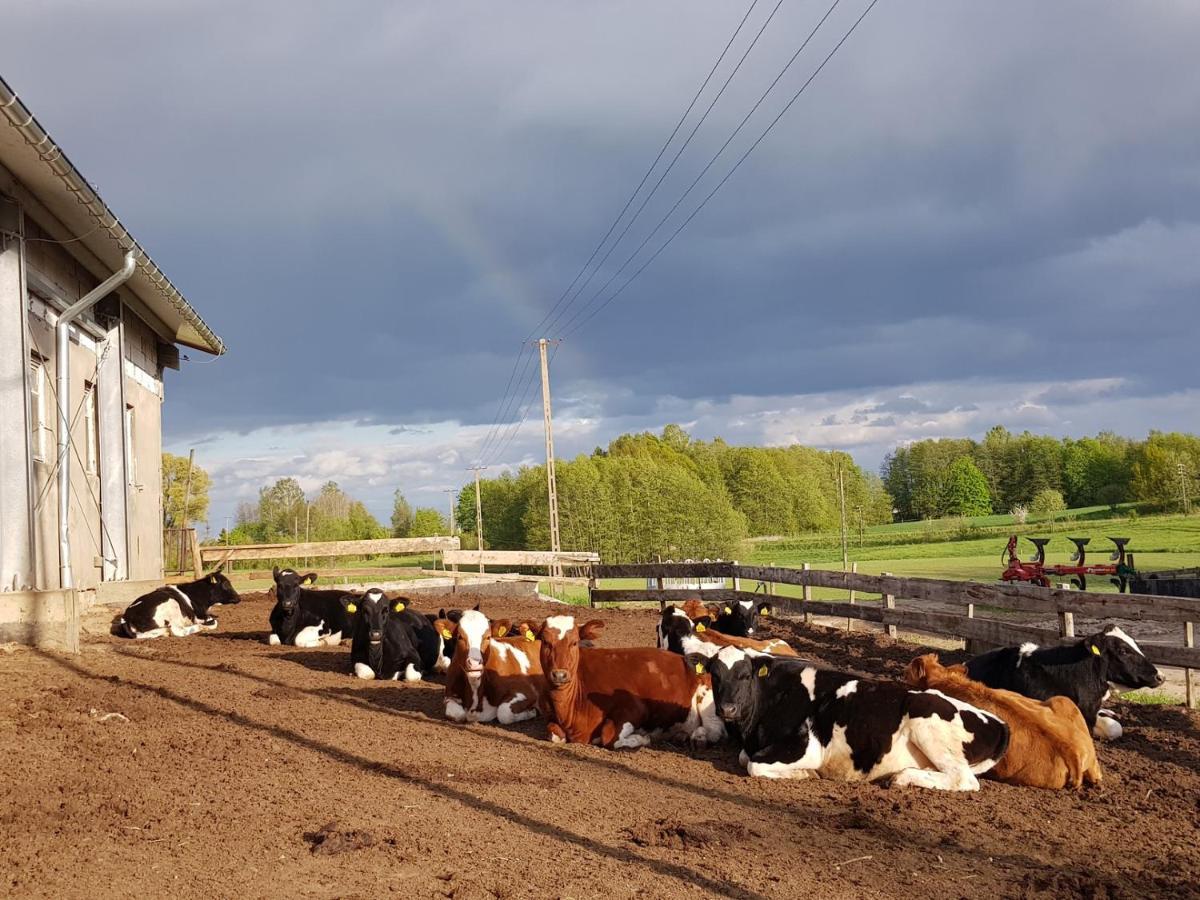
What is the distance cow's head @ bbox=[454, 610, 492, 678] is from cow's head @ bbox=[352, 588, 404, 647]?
171 centimetres

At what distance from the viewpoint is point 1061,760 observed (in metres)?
7.24

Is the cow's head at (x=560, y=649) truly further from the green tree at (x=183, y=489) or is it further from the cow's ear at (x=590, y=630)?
the green tree at (x=183, y=489)

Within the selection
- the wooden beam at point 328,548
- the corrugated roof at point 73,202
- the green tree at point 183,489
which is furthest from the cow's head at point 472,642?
the green tree at point 183,489

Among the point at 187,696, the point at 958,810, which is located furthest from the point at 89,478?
the point at 958,810

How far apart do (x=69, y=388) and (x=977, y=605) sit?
46.4ft

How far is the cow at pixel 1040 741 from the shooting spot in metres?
7.22

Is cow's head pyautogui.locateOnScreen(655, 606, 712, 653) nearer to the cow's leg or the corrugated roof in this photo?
the cow's leg

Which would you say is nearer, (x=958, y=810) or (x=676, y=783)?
(x=958, y=810)

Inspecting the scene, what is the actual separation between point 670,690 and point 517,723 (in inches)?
69.3

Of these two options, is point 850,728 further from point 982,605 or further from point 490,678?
point 982,605

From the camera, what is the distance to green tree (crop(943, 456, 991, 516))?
12862cm

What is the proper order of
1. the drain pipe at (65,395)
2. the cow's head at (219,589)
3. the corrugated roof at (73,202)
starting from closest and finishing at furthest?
1. the corrugated roof at (73,202)
2. the drain pipe at (65,395)
3. the cow's head at (219,589)

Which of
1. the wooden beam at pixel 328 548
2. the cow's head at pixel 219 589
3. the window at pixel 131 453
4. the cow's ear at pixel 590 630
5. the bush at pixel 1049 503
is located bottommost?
the bush at pixel 1049 503

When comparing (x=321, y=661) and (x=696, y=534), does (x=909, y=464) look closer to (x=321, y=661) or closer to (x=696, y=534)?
(x=696, y=534)
